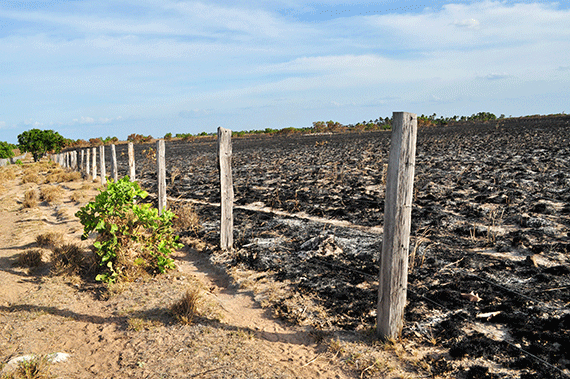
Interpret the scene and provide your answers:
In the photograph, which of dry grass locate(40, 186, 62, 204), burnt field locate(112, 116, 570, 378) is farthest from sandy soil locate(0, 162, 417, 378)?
dry grass locate(40, 186, 62, 204)

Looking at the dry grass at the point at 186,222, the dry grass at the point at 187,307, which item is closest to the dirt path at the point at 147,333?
the dry grass at the point at 187,307

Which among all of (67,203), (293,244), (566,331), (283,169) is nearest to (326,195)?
(293,244)

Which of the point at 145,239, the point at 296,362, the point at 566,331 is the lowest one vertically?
the point at 296,362

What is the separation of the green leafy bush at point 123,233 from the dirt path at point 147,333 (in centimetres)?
37

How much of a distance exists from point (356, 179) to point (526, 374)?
10856 mm

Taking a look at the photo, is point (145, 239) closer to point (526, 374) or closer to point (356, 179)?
point (526, 374)

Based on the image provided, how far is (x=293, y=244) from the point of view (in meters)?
8.31

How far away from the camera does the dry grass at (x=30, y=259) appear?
7.46m

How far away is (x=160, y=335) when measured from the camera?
16.5 feet

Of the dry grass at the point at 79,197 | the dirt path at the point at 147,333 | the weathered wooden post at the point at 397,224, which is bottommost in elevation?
the dirt path at the point at 147,333

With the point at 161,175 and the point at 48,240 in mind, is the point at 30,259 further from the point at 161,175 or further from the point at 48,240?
the point at 161,175

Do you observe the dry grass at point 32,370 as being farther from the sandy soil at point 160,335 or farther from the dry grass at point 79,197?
the dry grass at point 79,197

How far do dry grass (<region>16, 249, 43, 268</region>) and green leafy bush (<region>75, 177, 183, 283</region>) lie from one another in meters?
1.56

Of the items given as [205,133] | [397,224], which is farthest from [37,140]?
[397,224]
